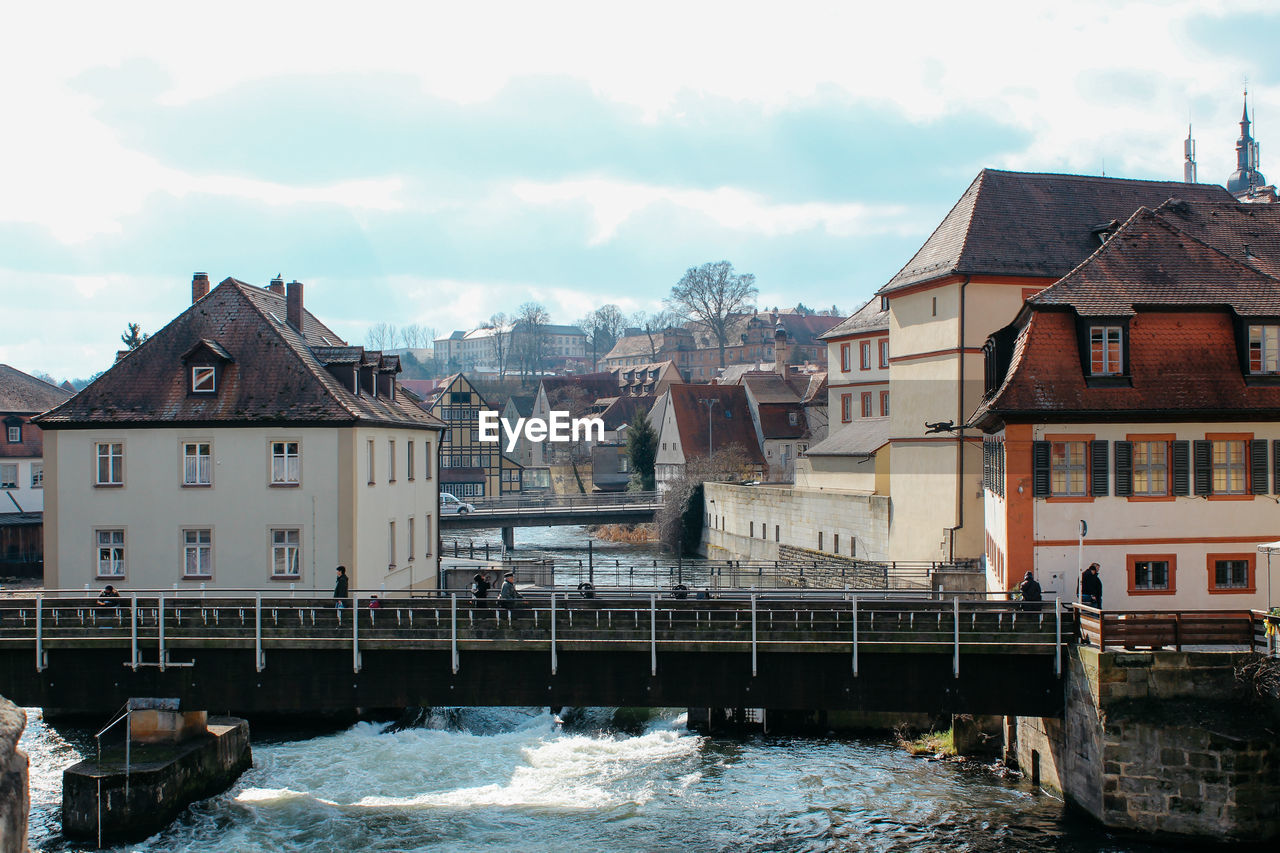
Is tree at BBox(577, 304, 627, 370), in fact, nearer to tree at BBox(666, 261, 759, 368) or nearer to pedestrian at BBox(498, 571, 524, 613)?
tree at BBox(666, 261, 759, 368)

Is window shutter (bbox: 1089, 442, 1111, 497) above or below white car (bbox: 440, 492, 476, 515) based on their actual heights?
above

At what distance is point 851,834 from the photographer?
811 inches

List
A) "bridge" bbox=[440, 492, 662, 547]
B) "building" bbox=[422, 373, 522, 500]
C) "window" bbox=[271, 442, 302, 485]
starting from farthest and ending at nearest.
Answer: "building" bbox=[422, 373, 522, 500] → "bridge" bbox=[440, 492, 662, 547] → "window" bbox=[271, 442, 302, 485]

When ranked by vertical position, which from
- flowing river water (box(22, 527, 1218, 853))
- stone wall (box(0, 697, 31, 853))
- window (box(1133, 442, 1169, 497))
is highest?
window (box(1133, 442, 1169, 497))

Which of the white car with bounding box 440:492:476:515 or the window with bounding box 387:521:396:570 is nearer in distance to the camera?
the window with bounding box 387:521:396:570

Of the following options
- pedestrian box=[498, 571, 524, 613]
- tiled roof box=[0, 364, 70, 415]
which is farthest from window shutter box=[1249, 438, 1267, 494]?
tiled roof box=[0, 364, 70, 415]

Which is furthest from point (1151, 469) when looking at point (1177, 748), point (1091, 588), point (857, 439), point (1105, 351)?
point (857, 439)

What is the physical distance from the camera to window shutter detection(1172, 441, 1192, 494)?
24719 millimetres

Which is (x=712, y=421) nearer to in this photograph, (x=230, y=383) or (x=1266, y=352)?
(x=230, y=383)

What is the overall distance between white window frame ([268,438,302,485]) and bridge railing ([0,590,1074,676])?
8.53 m

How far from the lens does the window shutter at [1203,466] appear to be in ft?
81.0

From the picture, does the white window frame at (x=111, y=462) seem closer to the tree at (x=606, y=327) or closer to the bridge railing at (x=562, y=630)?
the bridge railing at (x=562, y=630)

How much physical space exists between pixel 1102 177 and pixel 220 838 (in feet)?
104

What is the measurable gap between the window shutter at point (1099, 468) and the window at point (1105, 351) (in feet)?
5.34
